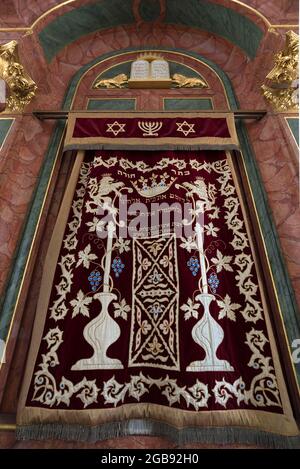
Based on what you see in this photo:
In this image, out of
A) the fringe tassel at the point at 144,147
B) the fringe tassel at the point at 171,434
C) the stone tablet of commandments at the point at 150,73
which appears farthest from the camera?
the stone tablet of commandments at the point at 150,73

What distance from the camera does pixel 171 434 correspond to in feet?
5.56

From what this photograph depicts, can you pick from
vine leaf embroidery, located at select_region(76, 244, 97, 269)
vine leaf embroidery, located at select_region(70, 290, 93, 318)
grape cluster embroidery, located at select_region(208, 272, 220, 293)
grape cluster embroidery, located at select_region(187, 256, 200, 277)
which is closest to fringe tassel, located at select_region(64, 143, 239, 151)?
vine leaf embroidery, located at select_region(76, 244, 97, 269)

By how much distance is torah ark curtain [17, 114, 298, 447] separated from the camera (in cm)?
173

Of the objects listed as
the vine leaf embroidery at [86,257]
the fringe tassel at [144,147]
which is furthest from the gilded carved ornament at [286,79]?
the vine leaf embroidery at [86,257]

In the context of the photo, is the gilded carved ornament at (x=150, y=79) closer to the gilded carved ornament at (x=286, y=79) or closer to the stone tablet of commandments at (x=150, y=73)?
the stone tablet of commandments at (x=150, y=73)

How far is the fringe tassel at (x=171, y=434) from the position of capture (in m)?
1.67

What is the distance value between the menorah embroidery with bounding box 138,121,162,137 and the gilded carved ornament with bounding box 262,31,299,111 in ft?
3.58

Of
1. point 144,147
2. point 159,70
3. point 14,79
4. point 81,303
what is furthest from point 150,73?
point 81,303

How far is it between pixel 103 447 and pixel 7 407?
0.60 metres

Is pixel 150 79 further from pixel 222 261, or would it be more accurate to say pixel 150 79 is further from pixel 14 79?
pixel 222 261

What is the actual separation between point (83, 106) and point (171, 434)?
3.11 meters

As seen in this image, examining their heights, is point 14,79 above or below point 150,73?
below
